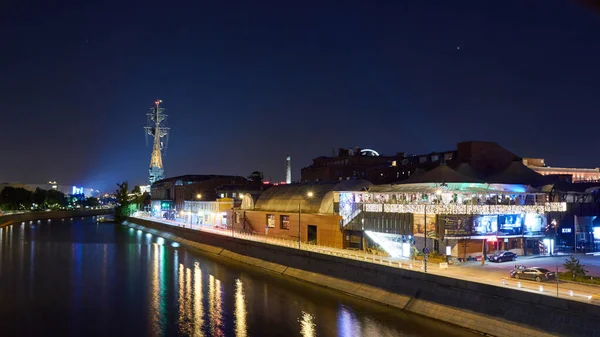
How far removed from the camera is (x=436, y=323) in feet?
120

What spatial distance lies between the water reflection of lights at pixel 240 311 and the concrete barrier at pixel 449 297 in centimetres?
752

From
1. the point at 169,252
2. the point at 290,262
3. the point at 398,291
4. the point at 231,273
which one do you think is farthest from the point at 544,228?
the point at 169,252

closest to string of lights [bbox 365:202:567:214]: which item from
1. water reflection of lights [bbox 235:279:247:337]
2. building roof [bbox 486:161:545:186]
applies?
water reflection of lights [bbox 235:279:247:337]

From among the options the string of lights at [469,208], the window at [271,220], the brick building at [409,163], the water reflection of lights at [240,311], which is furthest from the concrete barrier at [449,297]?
the brick building at [409,163]

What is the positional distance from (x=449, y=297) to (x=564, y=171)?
312 feet

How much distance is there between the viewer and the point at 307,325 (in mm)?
38031

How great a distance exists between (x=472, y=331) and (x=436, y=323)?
3103mm

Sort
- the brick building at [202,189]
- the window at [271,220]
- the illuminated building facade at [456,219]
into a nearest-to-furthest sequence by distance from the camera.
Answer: the illuminated building facade at [456,219] → the window at [271,220] → the brick building at [202,189]

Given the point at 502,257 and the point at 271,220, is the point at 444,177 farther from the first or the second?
the point at 271,220

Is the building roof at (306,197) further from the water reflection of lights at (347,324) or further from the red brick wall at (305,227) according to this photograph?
the water reflection of lights at (347,324)

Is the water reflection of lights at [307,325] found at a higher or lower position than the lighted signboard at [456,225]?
lower

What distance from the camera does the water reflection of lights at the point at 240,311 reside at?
121ft

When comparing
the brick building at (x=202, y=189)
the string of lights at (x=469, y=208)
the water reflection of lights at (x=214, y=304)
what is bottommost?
the water reflection of lights at (x=214, y=304)

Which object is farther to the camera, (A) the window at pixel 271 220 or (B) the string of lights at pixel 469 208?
(A) the window at pixel 271 220
